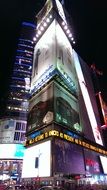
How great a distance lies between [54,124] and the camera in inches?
988

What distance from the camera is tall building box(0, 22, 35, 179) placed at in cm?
4622

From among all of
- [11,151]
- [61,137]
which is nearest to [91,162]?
[61,137]

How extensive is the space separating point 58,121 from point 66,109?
4482 mm

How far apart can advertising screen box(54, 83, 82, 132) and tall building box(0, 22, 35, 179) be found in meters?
22.0

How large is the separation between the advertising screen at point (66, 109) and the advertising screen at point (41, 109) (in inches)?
40.4

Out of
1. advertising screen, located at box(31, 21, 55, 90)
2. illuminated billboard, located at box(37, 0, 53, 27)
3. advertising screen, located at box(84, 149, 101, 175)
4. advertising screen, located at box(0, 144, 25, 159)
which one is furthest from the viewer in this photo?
illuminated billboard, located at box(37, 0, 53, 27)

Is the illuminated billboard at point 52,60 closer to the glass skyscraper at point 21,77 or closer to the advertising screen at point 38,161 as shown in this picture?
the advertising screen at point 38,161

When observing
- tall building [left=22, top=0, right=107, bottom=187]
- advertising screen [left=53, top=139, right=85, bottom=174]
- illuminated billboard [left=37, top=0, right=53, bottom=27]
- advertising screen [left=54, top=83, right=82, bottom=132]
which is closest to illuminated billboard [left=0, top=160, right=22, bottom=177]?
tall building [left=22, top=0, right=107, bottom=187]

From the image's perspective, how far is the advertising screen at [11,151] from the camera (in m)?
44.5

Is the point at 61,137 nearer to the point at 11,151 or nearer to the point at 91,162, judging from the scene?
the point at 91,162

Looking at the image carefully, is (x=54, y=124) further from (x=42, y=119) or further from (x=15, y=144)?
(x=15, y=144)

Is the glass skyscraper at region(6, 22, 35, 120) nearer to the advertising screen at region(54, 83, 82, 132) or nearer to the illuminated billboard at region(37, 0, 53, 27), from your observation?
the illuminated billboard at region(37, 0, 53, 27)

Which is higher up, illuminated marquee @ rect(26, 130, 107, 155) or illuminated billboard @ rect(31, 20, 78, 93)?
illuminated billboard @ rect(31, 20, 78, 93)

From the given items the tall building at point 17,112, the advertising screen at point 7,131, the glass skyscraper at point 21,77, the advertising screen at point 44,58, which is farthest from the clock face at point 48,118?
the glass skyscraper at point 21,77
